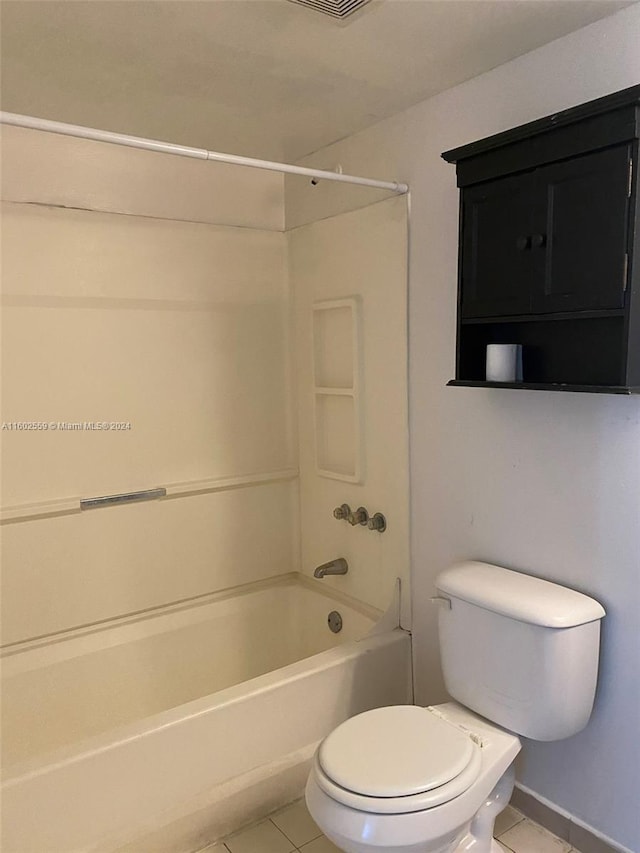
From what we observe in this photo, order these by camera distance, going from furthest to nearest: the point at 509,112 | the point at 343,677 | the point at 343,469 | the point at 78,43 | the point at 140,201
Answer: the point at 343,469
the point at 140,201
the point at 343,677
the point at 509,112
the point at 78,43

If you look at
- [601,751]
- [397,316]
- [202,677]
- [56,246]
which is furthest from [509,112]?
[202,677]

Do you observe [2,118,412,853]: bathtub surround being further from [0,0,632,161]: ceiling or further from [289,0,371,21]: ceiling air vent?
[289,0,371,21]: ceiling air vent

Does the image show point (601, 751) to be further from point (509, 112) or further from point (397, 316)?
point (509, 112)

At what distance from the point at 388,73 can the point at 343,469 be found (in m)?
1.39

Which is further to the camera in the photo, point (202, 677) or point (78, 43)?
point (202, 677)

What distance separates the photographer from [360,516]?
246 centimetres

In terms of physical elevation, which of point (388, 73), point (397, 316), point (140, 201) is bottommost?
point (397, 316)

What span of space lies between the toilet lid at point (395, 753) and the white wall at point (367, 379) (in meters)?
0.61

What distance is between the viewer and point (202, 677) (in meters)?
2.55

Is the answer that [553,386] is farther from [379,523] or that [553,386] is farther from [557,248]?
[379,523]

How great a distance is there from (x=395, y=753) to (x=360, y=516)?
0.97 meters

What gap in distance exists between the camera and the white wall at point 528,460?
1668 mm

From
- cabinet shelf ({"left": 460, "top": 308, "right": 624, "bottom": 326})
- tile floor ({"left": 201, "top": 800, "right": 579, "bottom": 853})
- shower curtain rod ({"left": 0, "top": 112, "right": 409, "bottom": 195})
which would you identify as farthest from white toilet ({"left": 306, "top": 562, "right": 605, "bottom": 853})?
shower curtain rod ({"left": 0, "top": 112, "right": 409, "bottom": 195})

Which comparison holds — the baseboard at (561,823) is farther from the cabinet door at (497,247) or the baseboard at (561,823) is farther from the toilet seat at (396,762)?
the cabinet door at (497,247)
